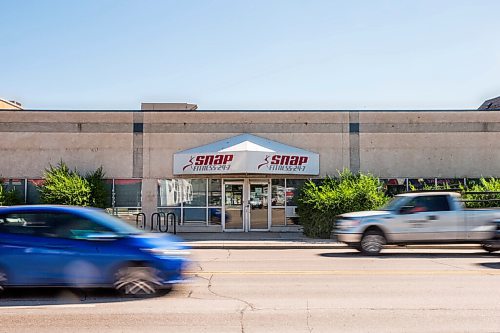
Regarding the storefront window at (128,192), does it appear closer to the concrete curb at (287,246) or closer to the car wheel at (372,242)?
the concrete curb at (287,246)

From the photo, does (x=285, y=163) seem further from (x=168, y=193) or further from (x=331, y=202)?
(x=168, y=193)

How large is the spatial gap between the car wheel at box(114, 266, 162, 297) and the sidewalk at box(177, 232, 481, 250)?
9245 millimetres

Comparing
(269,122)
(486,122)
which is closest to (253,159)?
(269,122)

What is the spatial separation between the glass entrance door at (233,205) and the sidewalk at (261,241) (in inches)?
34.7

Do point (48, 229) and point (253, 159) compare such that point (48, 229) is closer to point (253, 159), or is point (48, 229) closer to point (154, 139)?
point (253, 159)

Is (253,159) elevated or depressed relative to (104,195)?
elevated

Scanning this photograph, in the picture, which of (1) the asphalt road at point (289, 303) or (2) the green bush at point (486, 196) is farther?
(2) the green bush at point (486, 196)

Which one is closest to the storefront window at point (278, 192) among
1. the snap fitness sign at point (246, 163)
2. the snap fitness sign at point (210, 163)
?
the snap fitness sign at point (246, 163)

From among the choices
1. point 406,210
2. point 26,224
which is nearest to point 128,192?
point 406,210

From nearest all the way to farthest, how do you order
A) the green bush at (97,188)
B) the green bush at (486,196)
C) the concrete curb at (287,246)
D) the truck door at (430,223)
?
the truck door at (430,223)
the green bush at (486,196)
the concrete curb at (287,246)
the green bush at (97,188)

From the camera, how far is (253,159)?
21.5 m

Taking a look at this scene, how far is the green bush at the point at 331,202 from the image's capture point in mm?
20547

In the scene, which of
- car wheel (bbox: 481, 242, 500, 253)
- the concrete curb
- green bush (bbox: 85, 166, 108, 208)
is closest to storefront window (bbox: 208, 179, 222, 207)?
green bush (bbox: 85, 166, 108, 208)

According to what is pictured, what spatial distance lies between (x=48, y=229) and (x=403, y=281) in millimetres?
6659
